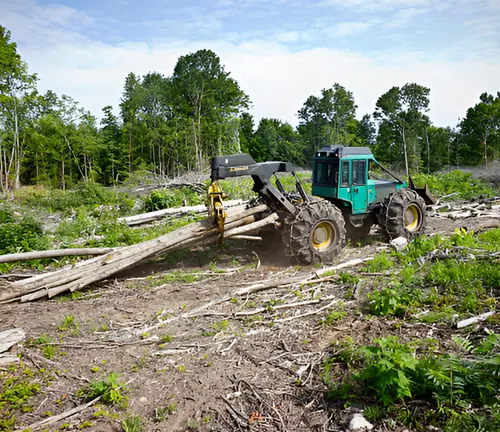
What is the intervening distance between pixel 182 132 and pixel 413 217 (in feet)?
98.4

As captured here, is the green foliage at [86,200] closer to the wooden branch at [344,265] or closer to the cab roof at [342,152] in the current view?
the cab roof at [342,152]

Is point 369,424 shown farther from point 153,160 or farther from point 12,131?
point 153,160

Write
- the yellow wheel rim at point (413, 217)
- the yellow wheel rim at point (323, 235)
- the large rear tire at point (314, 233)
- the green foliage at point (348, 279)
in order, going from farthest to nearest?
the yellow wheel rim at point (413, 217), the yellow wheel rim at point (323, 235), the large rear tire at point (314, 233), the green foliage at point (348, 279)

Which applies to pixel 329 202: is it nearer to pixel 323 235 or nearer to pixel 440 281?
pixel 323 235

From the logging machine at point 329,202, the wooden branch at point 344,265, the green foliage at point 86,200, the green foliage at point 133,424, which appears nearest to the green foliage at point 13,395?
the green foliage at point 133,424

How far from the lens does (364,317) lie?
19.0 ft

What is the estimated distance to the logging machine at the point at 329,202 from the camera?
8.21 metres

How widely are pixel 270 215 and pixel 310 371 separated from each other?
4.78 metres

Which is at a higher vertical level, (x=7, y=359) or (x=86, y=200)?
(x=86, y=200)

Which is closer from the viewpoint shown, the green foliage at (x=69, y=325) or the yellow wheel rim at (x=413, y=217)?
the green foliage at (x=69, y=325)

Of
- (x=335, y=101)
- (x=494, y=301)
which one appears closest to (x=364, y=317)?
(x=494, y=301)

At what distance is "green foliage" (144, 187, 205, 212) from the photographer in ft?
56.0

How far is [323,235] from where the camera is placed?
903cm

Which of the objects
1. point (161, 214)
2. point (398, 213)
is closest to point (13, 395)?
point (398, 213)
